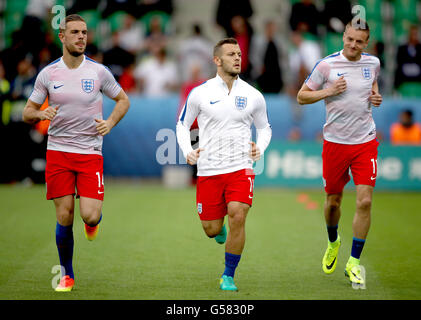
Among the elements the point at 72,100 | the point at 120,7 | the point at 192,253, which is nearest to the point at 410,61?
the point at 120,7

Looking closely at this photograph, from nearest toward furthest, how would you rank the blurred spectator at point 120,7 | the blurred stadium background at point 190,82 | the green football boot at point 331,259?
the green football boot at point 331,259
the blurred stadium background at point 190,82
the blurred spectator at point 120,7

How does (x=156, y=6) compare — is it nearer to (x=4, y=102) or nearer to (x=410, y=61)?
(x=4, y=102)

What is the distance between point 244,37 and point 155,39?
2.41m

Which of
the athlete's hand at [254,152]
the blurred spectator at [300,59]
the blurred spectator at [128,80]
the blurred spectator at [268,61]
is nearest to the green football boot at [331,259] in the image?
the athlete's hand at [254,152]

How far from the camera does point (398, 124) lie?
57.8 feet

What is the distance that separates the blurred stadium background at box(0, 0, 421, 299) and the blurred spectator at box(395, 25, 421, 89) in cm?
3

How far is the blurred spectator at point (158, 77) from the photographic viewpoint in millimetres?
18891

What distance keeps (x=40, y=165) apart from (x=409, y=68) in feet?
31.2

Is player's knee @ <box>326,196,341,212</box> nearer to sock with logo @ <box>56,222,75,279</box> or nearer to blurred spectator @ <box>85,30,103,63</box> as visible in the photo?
sock with logo @ <box>56,222,75,279</box>

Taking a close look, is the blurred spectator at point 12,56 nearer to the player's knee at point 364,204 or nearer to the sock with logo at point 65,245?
the sock with logo at point 65,245

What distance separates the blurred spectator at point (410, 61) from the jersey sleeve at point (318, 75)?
1121 cm

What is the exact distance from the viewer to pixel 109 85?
7844mm

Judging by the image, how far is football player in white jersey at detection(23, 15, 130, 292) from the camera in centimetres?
756

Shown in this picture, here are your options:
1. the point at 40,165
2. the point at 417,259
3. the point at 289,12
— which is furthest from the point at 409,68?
the point at 417,259
